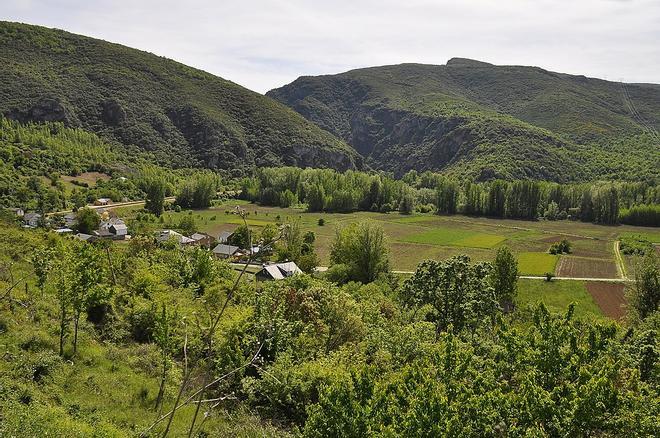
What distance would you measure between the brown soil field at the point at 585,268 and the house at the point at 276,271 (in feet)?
130

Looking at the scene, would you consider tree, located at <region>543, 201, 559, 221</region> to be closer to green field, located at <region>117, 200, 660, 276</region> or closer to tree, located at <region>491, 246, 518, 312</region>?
green field, located at <region>117, 200, 660, 276</region>

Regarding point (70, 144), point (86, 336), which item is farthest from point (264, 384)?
point (70, 144)

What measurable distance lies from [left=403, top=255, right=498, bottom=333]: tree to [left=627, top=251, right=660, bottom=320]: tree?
19.1 metres

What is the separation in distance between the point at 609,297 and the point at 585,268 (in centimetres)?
1570

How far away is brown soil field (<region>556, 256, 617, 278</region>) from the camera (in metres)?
68.9

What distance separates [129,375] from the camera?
2145 centimetres

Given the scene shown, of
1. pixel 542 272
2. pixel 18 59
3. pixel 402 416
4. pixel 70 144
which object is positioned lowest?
pixel 542 272

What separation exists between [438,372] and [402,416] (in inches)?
132

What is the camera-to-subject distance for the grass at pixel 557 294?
54.8m

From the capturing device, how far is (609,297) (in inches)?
2282

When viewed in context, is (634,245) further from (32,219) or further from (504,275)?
(32,219)

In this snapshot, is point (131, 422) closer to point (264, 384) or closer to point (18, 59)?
point (264, 384)

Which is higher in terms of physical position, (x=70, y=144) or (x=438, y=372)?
(x=70, y=144)

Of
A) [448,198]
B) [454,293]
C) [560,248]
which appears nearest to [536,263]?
[560,248]
